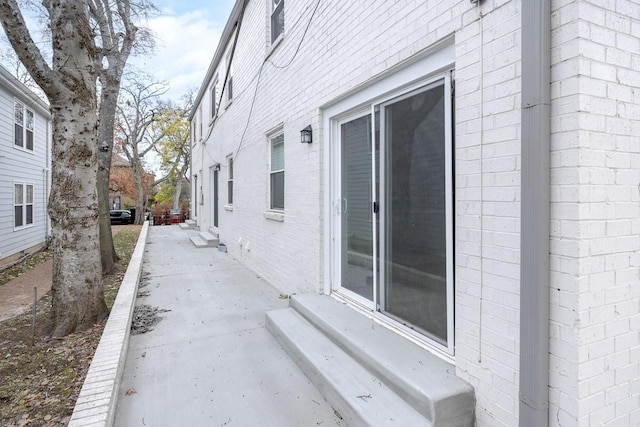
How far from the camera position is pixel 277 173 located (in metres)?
6.25

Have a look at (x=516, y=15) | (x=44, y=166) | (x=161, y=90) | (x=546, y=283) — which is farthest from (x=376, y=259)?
(x=161, y=90)

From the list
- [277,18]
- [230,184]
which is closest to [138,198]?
[230,184]

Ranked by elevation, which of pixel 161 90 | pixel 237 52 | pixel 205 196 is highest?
pixel 161 90

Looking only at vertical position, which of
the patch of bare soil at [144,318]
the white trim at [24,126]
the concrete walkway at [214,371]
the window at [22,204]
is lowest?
the concrete walkway at [214,371]

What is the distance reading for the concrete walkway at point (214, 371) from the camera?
8.82 feet

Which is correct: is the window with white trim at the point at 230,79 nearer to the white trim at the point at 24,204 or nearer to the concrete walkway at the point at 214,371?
the concrete walkway at the point at 214,371

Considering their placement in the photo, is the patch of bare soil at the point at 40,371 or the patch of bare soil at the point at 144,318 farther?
the patch of bare soil at the point at 144,318

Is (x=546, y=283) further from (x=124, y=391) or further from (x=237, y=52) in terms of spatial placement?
(x=237, y=52)

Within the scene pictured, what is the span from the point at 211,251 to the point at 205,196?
4.37 metres

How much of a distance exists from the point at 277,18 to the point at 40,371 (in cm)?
585

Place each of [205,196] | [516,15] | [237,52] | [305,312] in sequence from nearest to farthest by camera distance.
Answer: [516,15]
[305,312]
[237,52]
[205,196]

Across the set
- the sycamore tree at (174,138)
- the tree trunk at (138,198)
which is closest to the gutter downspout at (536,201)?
the sycamore tree at (174,138)

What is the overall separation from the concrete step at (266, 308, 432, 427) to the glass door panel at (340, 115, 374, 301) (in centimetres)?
69

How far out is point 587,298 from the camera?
1846 mm
